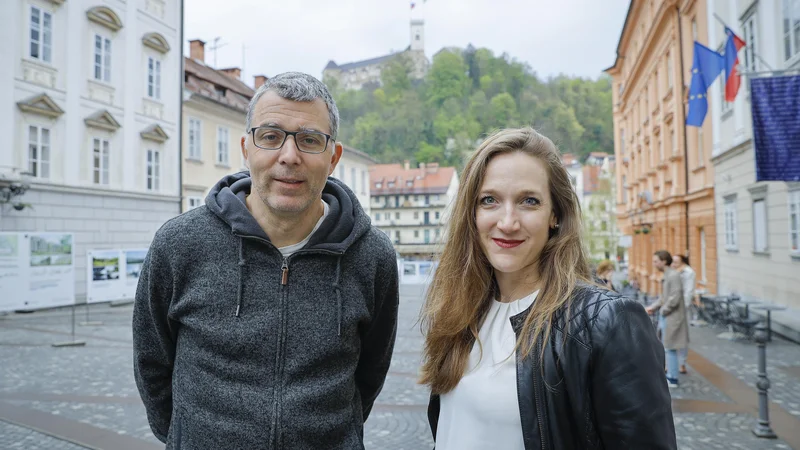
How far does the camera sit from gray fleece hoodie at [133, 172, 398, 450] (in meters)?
2.17

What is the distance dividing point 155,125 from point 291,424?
2277cm

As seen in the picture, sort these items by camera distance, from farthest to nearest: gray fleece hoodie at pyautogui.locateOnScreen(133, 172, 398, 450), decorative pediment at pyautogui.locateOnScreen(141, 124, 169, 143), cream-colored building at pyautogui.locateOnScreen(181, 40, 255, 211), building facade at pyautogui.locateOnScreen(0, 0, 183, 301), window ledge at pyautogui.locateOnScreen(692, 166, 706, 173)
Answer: cream-colored building at pyautogui.locateOnScreen(181, 40, 255, 211) → decorative pediment at pyautogui.locateOnScreen(141, 124, 169, 143) → window ledge at pyautogui.locateOnScreen(692, 166, 706, 173) → building facade at pyautogui.locateOnScreen(0, 0, 183, 301) → gray fleece hoodie at pyautogui.locateOnScreen(133, 172, 398, 450)

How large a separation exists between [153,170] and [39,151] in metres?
5.18

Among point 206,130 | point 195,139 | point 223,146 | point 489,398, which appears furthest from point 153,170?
point 489,398

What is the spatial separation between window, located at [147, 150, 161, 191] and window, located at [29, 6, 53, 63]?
212 inches

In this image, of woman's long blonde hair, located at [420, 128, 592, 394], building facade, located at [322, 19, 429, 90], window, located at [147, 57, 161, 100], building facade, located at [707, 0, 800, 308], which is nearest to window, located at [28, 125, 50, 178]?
window, located at [147, 57, 161, 100]

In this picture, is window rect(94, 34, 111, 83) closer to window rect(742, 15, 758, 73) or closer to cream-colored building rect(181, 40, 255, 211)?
cream-colored building rect(181, 40, 255, 211)

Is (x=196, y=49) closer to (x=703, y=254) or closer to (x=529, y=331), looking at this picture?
(x=703, y=254)

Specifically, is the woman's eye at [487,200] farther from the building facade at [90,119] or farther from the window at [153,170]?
the window at [153,170]

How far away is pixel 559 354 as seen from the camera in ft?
5.79

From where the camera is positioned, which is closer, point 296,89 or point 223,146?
point 296,89

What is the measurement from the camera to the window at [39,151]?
695 inches

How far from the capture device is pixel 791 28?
1168cm

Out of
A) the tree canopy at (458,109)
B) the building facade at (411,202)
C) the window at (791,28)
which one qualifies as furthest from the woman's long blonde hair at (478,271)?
the tree canopy at (458,109)
